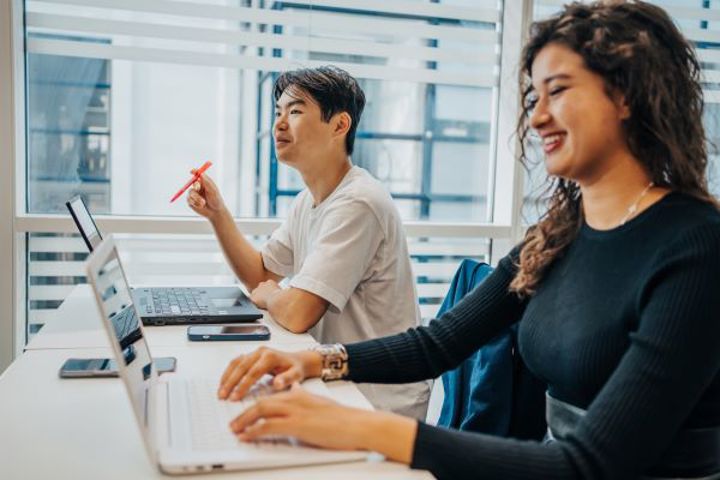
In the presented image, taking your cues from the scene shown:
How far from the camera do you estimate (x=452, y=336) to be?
4.22 ft

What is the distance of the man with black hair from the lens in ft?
5.29

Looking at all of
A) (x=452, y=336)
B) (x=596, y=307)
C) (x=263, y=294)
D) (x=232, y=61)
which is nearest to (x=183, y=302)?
(x=263, y=294)

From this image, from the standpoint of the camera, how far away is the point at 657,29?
1.06 m

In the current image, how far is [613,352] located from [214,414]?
58 cm

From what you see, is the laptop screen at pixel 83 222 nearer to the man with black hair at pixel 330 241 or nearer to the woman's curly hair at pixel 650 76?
the man with black hair at pixel 330 241

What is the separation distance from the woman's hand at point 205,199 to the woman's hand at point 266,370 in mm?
959

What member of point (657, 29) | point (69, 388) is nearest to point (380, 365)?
point (69, 388)

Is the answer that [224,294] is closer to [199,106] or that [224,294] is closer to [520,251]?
[520,251]

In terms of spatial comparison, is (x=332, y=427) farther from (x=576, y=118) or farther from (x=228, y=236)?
(x=228, y=236)

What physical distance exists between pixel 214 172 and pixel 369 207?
154cm

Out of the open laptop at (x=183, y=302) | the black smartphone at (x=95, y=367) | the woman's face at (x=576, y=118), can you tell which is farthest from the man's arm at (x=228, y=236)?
the woman's face at (x=576, y=118)

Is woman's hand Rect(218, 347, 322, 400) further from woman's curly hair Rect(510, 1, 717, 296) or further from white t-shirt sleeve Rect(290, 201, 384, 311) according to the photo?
woman's curly hair Rect(510, 1, 717, 296)

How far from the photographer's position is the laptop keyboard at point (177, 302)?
163 cm

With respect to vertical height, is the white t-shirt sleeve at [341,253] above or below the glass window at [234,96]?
below
